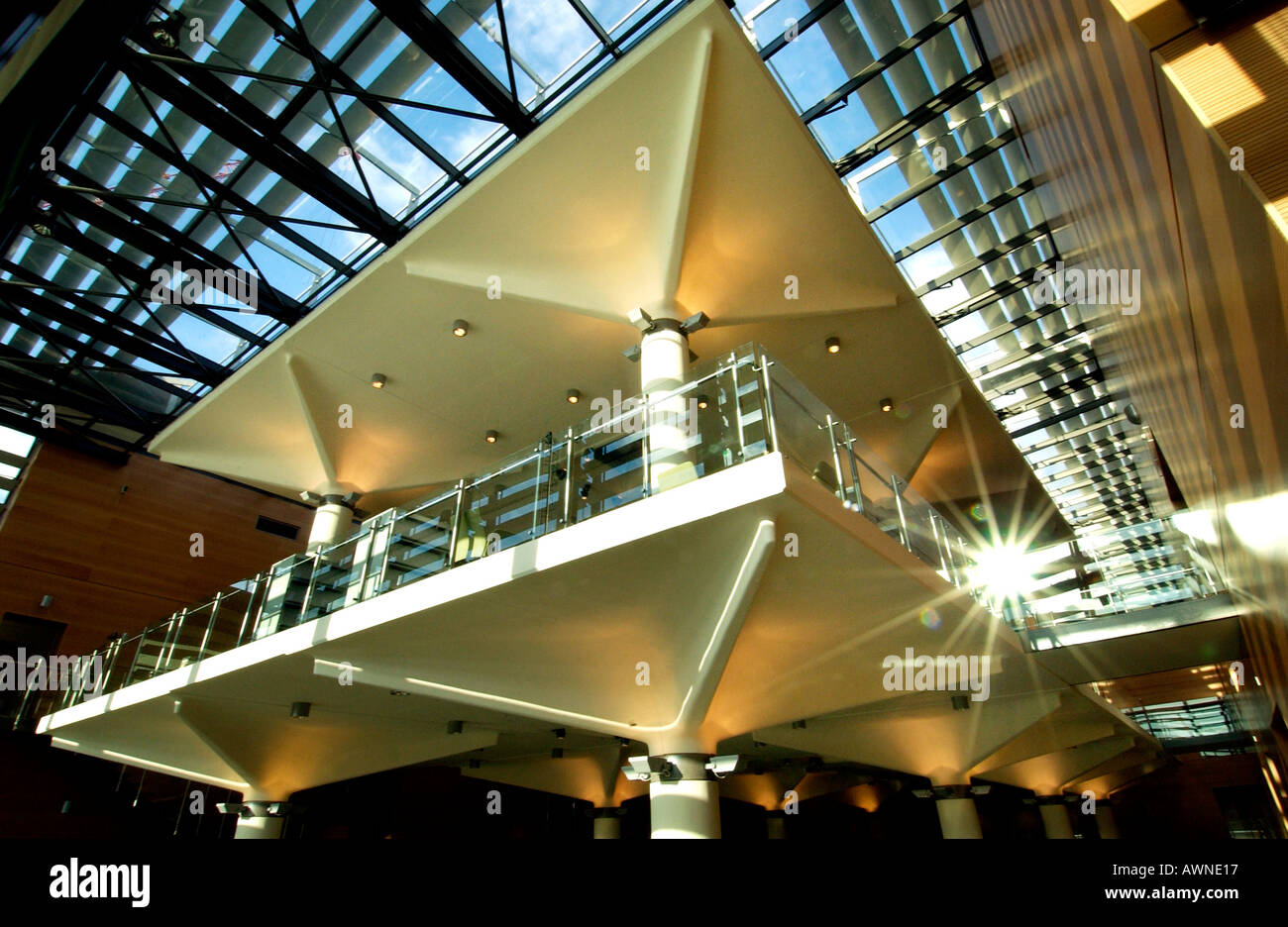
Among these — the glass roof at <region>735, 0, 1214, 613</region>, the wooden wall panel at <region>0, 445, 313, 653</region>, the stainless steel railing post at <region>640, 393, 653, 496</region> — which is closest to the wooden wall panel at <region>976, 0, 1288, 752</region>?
the stainless steel railing post at <region>640, 393, 653, 496</region>

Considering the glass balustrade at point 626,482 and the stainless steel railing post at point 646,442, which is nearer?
the glass balustrade at point 626,482

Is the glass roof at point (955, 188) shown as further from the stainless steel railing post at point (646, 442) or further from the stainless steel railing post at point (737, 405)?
the stainless steel railing post at point (646, 442)

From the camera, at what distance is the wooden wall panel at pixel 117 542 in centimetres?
1812

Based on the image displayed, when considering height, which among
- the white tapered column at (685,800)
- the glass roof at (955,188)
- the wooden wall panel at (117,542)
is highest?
the glass roof at (955,188)

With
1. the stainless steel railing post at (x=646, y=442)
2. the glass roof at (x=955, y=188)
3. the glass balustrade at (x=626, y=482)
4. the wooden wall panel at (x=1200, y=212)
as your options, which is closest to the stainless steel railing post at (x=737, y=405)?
the glass balustrade at (x=626, y=482)

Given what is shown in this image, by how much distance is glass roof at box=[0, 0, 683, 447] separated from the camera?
34.4 ft

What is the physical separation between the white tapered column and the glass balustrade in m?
3.23

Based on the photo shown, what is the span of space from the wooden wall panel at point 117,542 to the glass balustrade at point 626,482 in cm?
1234

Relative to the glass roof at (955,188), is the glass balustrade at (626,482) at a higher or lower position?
lower

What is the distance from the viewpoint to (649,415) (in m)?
7.07

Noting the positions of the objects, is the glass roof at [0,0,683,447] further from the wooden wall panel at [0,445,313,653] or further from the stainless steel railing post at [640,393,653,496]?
the stainless steel railing post at [640,393,653,496]

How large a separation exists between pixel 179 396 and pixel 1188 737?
108ft

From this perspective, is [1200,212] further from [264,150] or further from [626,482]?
[264,150]
